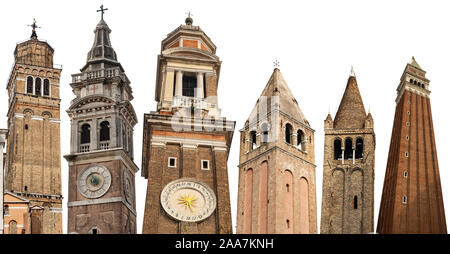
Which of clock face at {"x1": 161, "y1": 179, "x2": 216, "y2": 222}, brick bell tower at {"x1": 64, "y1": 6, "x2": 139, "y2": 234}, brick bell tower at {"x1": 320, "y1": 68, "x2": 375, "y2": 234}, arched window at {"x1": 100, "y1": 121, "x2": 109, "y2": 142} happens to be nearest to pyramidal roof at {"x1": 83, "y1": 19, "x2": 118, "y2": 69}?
brick bell tower at {"x1": 64, "y1": 6, "x2": 139, "y2": 234}

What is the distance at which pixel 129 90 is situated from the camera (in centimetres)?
9550

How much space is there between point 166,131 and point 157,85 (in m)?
7.33

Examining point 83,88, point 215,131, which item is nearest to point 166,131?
point 215,131

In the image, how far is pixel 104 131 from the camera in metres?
89.2

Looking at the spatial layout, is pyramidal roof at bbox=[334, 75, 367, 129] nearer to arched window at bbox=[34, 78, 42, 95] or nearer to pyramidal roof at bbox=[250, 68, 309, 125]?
pyramidal roof at bbox=[250, 68, 309, 125]

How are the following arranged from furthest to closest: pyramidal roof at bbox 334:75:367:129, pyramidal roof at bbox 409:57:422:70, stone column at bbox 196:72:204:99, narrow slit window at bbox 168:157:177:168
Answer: pyramidal roof at bbox 334:75:367:129 < pyramidal roof at bbox 409:57:422:70 < stone column at bbox 196:72:204:99 < narrow slit window at bbox 168:157:177:168

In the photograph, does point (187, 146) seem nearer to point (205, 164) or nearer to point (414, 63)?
point (205, 164)

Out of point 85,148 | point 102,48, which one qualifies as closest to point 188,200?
point 85,148

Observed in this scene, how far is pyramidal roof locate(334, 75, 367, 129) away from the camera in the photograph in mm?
122750

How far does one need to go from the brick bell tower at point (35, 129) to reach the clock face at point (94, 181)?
52.0ft

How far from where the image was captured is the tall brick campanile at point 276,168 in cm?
10219

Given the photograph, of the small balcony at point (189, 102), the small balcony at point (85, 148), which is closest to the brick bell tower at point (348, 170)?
the small balcony at point (85, 148)

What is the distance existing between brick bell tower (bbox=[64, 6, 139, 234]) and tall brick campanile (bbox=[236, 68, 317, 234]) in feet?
48.8

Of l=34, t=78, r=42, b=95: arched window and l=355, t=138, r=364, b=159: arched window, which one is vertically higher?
l=34, t=78, r=42, b=95: arched window
